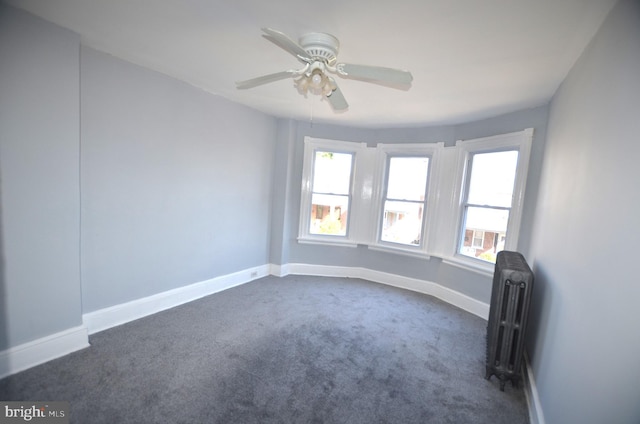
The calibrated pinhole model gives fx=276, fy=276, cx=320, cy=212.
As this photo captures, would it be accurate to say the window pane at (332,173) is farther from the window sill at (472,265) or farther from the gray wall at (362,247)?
the window sill at (472,265)

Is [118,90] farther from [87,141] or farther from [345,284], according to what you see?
[345,284]

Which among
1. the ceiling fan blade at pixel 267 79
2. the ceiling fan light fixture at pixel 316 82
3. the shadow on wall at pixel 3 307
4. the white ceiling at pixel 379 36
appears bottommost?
the shadow on wall at pixel 3 307

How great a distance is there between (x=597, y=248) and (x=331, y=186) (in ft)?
11.3

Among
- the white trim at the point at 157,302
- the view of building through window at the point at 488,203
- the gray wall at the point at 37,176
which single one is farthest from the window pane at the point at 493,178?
the gray wall at the point at 37,176

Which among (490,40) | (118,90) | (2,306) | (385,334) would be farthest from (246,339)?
(490,40)

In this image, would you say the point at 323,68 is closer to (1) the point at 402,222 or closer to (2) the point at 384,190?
(2) the point at 384,190

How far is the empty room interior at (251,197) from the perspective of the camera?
1.42 meters

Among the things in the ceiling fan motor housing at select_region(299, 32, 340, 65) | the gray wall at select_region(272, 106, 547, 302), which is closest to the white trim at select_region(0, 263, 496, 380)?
the gray wall at select_region(272, 106, 547, 302)

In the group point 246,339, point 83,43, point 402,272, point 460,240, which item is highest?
point 83,43

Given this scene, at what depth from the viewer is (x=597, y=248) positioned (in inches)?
49.5

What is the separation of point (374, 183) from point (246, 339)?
112 inches

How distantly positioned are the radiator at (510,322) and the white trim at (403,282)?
1.31 m

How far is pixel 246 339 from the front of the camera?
8.46 ft

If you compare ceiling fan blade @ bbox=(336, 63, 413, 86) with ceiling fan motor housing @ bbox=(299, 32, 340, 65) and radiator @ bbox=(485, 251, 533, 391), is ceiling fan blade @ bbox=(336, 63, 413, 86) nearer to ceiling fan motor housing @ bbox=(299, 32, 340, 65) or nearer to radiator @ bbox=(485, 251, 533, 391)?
ceiling fan motor housing @ bbox=(299, 32, 340, 65)
